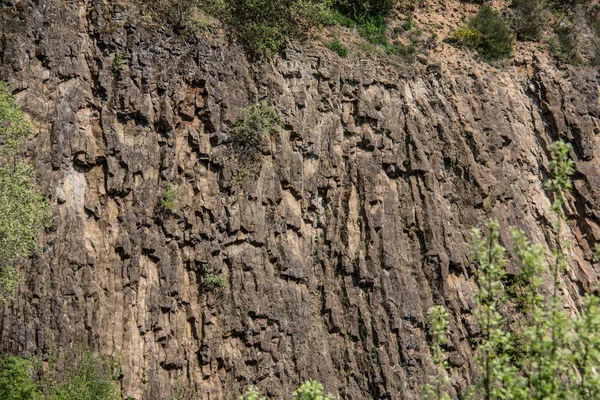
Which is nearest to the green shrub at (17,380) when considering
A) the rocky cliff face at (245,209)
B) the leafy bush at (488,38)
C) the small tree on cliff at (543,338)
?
the rocky cliff face at (245,209)

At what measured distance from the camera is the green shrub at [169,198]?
15.1 metres

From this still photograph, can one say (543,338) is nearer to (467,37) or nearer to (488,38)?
(467,37)

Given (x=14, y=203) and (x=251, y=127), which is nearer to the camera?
(x=14, y=203)

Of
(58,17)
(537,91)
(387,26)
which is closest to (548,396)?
(58,17)

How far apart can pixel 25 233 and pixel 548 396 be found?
37.7 ft

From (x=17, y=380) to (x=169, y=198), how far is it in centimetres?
600

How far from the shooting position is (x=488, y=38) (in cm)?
2191

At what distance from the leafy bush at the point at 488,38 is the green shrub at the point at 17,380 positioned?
1965 centimetres

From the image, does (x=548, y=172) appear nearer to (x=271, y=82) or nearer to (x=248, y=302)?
(x=271, y=82)

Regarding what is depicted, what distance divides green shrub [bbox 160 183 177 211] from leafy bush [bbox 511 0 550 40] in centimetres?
1695

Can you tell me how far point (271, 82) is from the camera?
17.9 m

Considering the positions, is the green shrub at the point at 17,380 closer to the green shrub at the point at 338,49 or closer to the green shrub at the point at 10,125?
the green shrub at the point at 10,125

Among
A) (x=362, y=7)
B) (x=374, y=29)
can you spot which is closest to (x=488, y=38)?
(x=374, y=29)

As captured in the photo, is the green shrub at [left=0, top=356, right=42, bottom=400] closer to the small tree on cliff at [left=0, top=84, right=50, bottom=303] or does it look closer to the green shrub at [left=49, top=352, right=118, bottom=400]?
the green shrub at [left=49, top=352, right=118, bottom=400]
